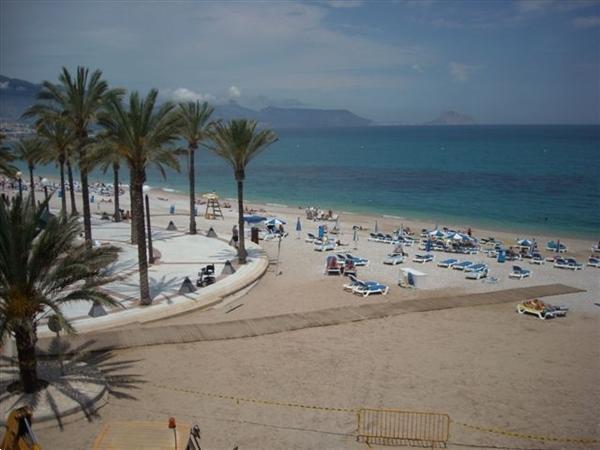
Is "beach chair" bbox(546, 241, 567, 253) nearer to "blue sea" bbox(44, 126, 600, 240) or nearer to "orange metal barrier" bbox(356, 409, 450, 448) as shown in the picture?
"blue sea" bbox(44, 126, 600, 240)

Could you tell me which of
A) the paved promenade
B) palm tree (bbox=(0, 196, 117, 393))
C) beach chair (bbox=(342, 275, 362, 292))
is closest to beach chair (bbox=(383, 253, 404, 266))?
beach chair (bbox=(342, 275, 362, 292))

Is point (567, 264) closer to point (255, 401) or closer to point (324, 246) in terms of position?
point (324, 246)

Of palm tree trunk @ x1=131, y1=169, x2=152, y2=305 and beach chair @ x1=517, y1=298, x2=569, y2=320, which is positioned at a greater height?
palm tree trunk @ x1=131, y1=169, x2=152, y2=305

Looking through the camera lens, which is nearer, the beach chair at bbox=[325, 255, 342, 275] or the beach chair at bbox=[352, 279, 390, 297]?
the beach chair at bbox=[352, 279, 390, 297]

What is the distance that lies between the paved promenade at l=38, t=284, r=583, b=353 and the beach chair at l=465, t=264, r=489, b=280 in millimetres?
2763

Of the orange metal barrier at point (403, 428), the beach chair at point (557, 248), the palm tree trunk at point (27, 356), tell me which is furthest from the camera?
the beach chair at point (557, 248)

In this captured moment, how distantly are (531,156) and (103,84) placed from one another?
386 feet

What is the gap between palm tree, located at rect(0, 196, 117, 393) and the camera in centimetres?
1089

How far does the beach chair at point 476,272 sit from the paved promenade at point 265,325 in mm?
2763

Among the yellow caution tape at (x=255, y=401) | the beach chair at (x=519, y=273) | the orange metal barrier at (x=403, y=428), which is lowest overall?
the orange metal barrier at (x=403, y=428)

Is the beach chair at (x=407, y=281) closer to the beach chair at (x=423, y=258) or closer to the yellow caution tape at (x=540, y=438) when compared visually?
the beach chair at (x=423, y=258)

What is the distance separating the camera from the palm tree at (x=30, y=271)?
10891mm

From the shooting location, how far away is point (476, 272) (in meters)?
26.6

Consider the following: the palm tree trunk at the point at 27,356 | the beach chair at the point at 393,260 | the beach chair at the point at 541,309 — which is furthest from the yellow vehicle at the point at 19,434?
the beach chair at the point at 393,260
